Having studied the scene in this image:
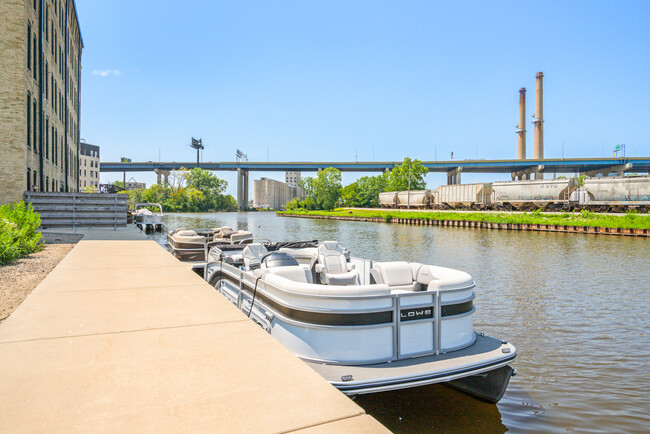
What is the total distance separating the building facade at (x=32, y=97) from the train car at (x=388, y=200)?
2740 inches

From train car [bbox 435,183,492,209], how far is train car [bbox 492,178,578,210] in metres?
2.56

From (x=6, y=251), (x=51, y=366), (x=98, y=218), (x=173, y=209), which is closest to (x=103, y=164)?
(x=173, y=209)

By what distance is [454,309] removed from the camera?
5.67m

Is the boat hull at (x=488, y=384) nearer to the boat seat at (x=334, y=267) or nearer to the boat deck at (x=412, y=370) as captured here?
the boat deck at (x=412, y=370)

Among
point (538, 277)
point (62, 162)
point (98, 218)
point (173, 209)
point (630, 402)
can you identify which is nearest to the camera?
point (630, 402)

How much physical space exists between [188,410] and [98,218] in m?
25.3

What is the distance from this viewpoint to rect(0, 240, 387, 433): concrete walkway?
10.2 ft

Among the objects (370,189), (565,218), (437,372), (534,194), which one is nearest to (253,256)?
(437,372)

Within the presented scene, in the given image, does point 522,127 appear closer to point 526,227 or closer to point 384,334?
point 526,227

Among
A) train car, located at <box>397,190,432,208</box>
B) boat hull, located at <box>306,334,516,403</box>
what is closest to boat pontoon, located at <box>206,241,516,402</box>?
boat hull, located at <box>306,334,516,403</box>

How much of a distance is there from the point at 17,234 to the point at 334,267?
1094 centimetres

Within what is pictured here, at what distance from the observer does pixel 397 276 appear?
22.7 ft

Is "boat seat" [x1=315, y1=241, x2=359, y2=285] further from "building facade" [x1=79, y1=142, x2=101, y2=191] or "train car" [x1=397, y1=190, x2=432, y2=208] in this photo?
"building facade" [x1=79, y1=142, x2=101, y2=191]

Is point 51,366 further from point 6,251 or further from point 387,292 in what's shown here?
point 6,251
